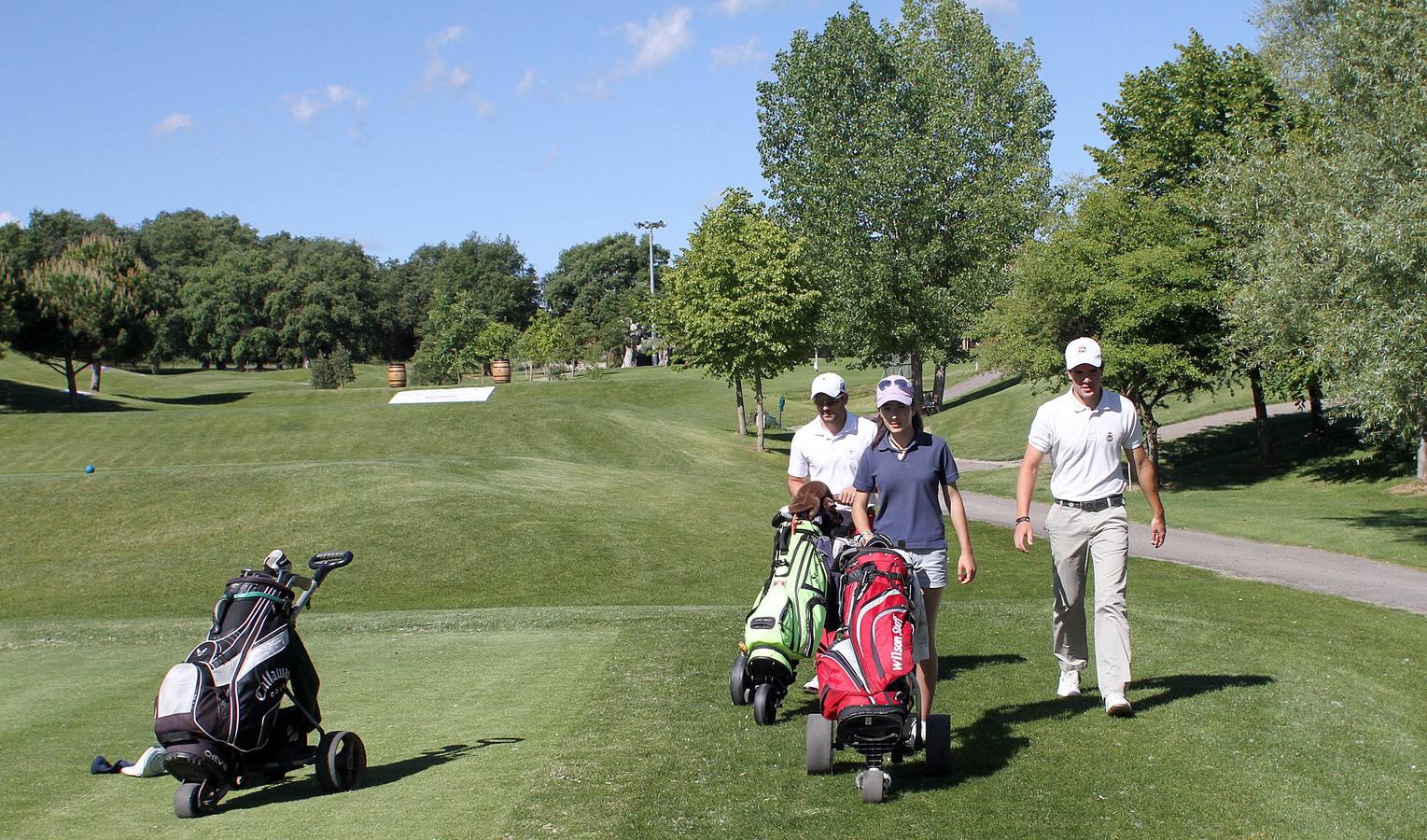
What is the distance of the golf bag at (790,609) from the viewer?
7.74 m

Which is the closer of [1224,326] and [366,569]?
[366,569]

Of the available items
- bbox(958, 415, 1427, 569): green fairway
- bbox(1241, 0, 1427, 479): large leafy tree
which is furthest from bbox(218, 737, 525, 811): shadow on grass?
bbox(958, 415, 1427, 569): green fairway

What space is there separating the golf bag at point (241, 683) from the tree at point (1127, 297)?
31.4 m

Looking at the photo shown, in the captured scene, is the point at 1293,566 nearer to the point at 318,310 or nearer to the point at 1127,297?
the point at 1127,297

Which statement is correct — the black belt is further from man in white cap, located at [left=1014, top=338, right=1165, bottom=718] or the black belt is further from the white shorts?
the white shorts

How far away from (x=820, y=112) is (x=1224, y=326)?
29.7 meters

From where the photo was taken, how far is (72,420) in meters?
42.8

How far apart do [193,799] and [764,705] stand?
366 centimetres

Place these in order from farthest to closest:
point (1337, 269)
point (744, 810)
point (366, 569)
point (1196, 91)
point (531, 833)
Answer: point (1196, 91) → point (1337, 269) → point (366, 569) → point (744, 810) → point (531, 833)

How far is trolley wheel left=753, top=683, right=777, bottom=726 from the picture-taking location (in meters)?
8.06

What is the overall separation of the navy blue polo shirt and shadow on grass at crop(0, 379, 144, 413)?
175ft

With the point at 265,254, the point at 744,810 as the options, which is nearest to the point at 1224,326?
the point at 744,810

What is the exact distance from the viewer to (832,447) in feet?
29.0

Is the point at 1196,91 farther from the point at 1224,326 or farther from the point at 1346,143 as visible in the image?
the point at 1346,143
